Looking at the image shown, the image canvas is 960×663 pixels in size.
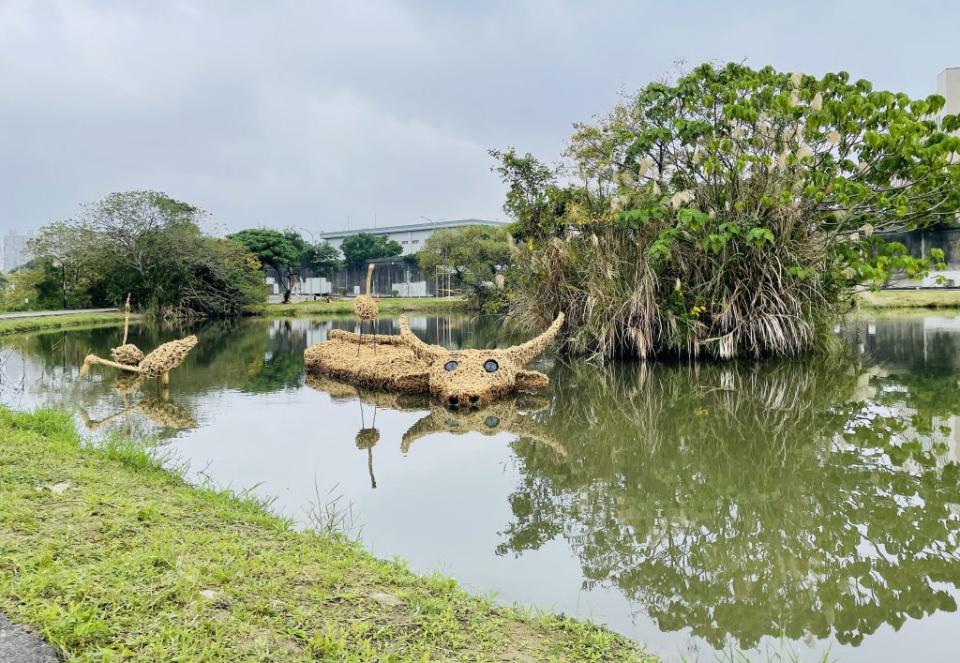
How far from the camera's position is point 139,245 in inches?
1318

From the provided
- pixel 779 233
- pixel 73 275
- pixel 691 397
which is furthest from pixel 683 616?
pixel 73 275

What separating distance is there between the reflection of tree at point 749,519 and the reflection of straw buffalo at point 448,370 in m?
1.28

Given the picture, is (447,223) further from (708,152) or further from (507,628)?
(507,628)

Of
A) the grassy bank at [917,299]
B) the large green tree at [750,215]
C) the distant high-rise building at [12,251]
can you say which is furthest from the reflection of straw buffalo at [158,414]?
the distant high-rise building at [12,251]

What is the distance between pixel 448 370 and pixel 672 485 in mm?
4640

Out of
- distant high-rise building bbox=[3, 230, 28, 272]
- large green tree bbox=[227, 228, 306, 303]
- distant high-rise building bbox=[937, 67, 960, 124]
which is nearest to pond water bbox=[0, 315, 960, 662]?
large green tree bbox=[227, 228, 306, 303]

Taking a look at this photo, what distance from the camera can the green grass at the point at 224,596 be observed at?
254cm

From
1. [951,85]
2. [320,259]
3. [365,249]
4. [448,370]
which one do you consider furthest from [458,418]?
[365,249]

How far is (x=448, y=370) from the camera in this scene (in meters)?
9.54

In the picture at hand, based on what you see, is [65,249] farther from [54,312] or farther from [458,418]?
[458,418]

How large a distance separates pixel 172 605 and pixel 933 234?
124ft

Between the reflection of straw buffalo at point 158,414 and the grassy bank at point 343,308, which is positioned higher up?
the grassy bank at point 343,308

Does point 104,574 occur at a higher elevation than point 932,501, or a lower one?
higher

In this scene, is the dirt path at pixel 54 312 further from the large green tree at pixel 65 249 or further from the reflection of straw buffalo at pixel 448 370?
the reflection of straw buffalo at pixel 448 370
